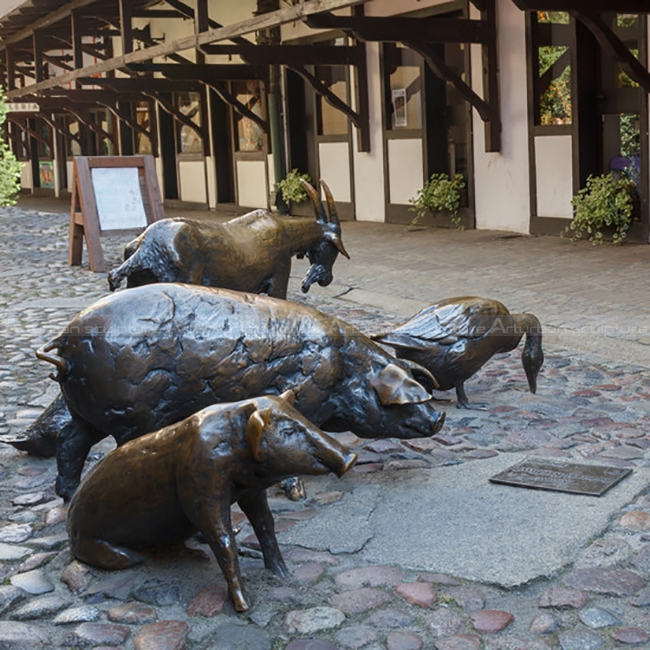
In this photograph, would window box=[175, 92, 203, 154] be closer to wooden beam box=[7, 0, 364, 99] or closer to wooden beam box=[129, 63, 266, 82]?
wooden beam box=[129, 63, 266, 82]

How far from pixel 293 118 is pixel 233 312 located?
13.8 m

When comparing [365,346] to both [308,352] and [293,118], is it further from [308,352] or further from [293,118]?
[293,118]

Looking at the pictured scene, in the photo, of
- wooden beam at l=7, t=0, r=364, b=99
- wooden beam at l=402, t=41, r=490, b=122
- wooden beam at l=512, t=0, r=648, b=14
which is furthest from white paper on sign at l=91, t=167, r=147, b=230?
wooden beam at l=512, t=0, r=648, b=14

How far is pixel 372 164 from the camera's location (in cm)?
1509

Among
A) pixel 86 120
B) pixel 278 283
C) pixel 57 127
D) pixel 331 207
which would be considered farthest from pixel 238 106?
pixel 278 283

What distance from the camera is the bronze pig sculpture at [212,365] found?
3.55m

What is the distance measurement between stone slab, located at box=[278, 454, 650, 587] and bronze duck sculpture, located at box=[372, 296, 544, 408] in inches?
31.8

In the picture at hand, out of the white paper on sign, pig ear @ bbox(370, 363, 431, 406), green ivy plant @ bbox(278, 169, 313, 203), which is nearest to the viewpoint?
pig ear @ bbox(370, 363, 431, 406)

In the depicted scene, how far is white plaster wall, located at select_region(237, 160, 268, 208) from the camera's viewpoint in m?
18.2

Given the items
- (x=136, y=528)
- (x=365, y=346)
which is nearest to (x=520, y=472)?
(x=365, y=346)

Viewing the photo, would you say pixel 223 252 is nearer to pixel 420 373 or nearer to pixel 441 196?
pixel 420 373

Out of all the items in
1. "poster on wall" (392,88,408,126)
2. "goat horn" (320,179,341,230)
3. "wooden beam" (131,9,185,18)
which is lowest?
"goat horn" (320,179,341,230)

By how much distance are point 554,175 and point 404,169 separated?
290 centimetres

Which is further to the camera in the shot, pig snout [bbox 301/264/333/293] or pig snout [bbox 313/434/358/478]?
pig snout [bbox 301/264/333/293]
